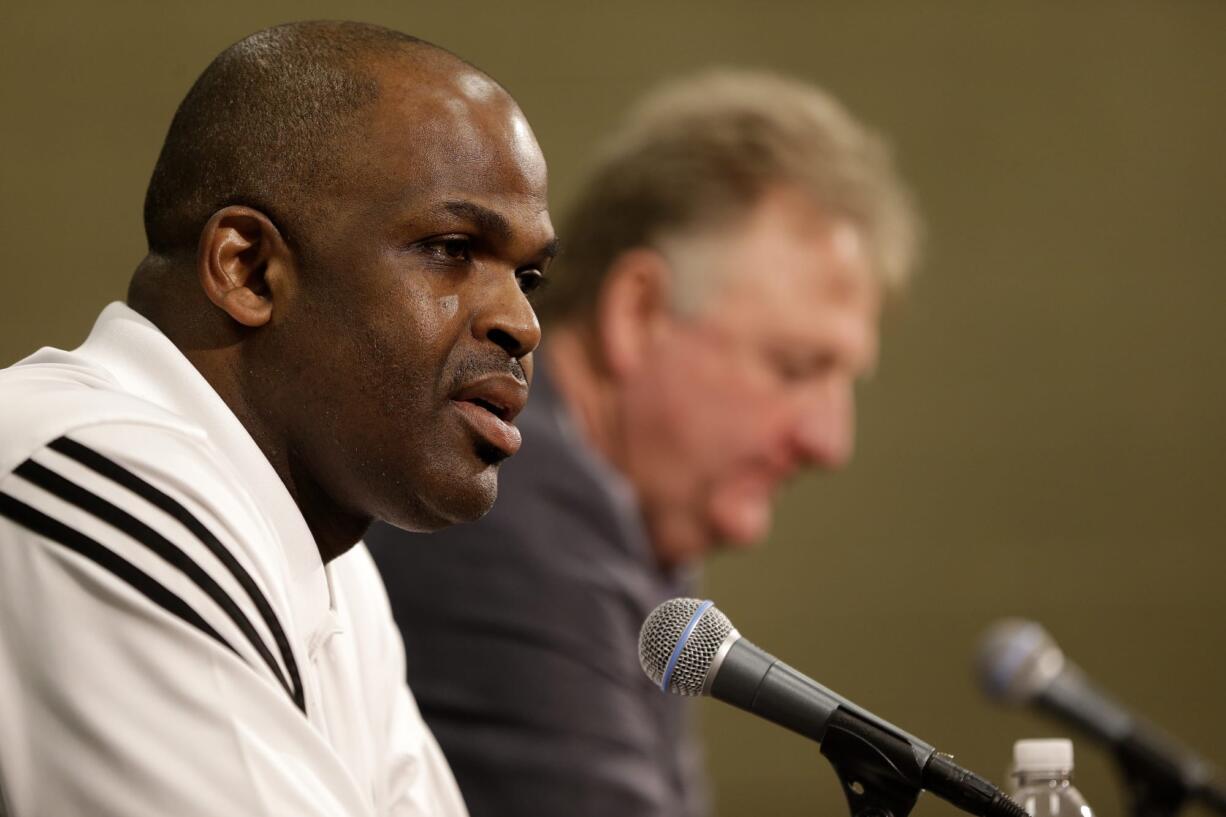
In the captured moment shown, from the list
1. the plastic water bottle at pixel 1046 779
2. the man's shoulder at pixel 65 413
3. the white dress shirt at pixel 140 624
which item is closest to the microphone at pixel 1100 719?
the plastic water bottle at pixel 1046 779

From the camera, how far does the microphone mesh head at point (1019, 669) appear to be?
2.17 metres

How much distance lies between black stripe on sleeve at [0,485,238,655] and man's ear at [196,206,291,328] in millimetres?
288

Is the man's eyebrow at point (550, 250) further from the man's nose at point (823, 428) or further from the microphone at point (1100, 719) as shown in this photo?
the man's nose at point (823, 428)

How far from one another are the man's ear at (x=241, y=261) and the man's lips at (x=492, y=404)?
0.60 feet

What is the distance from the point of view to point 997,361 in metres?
4.39

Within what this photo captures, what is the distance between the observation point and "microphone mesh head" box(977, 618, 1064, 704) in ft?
7.11

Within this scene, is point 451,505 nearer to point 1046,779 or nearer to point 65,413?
point 65,413

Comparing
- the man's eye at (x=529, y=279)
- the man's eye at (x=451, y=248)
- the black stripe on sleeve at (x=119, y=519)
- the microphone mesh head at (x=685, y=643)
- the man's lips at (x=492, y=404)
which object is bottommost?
the black stripe on sleeve at (x=119, y=519)

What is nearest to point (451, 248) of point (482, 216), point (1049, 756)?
point (482, 216)

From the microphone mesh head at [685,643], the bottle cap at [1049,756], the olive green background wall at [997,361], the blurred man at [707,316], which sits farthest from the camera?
the olive green background wall at [997,361]

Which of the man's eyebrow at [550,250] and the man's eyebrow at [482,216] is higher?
the man's eyebrow at [482,216]

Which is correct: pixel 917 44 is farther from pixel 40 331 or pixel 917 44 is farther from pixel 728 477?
pixel 40 331

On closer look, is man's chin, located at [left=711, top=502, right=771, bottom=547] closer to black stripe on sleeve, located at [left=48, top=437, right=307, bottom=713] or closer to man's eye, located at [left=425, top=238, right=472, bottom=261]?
man's eye, located at [left=425, top=238, right=472, bottom=261]

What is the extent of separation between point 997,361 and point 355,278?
10.9 ft
